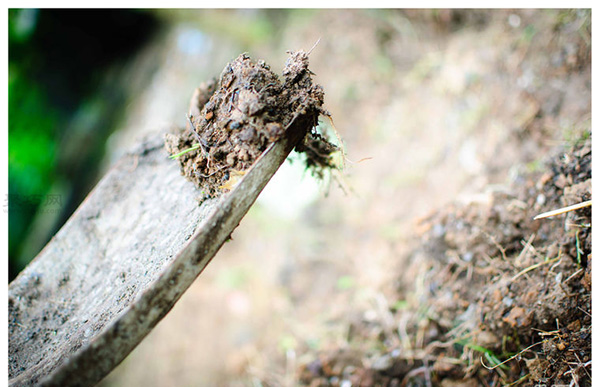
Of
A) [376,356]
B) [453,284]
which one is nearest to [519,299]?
[453,284]

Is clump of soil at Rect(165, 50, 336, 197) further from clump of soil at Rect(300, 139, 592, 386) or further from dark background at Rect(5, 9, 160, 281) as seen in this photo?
dark background at Rect(5, 9, 160, 281)

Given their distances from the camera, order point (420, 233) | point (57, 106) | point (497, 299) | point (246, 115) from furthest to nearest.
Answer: point (57, 106) → point (420, 233) → point (497, 299) → point (246, 115)

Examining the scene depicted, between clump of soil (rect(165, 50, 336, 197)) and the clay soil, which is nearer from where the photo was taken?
clump of soil (rect(165, 50, 336, 197))

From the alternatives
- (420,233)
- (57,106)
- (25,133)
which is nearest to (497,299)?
(420,233)

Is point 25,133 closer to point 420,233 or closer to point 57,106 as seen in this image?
point 57,106

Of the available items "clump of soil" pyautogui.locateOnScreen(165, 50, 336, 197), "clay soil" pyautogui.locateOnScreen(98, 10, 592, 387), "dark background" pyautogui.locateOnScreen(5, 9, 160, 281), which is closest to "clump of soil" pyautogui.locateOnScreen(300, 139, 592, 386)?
"clay soil" pyautogui.locateOnScreen(98, 10, 592, 387)

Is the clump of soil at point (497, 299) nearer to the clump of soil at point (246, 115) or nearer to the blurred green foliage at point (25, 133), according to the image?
Answer: the clump of soil at point (246, 115)
